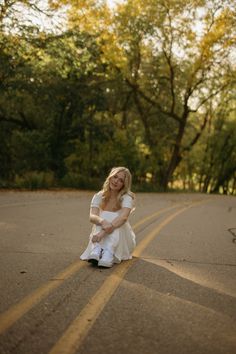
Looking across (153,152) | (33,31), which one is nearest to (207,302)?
(33,31)

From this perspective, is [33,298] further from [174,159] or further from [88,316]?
[174,159]

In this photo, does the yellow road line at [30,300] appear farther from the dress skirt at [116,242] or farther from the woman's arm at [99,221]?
the woman's arm at [99,221]

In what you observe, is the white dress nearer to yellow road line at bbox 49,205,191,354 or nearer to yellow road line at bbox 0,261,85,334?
yellow road line at bbox 49,205,191,354

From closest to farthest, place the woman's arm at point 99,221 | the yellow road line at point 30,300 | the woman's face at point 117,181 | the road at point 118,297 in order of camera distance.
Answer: the road at point 118,297, the yellow road line at point 30,300, the woman's arm at point 99,221, the woman's face at point 117,181

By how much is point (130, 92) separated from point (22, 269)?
94.7 ft

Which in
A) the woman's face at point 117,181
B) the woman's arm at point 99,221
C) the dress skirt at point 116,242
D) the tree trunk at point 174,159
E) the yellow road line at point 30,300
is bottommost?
the yellow road line at point 30,300

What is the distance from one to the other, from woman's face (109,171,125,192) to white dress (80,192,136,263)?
0.17 m

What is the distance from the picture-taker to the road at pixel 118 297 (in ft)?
11.7

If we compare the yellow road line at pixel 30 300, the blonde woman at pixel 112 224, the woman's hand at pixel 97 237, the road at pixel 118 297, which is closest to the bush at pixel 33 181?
the road at pixel 118 297

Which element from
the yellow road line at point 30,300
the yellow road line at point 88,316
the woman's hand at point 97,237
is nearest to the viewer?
the yellow road line at point 88,316

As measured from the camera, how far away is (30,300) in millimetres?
4469

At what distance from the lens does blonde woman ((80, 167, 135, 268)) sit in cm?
618

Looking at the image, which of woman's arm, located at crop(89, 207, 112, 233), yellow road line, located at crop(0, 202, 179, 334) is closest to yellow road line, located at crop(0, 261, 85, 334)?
yellow road line, located at crop(0, 202, 179, 334)

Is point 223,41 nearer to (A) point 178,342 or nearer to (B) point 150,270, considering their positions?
(B) point 150,270
